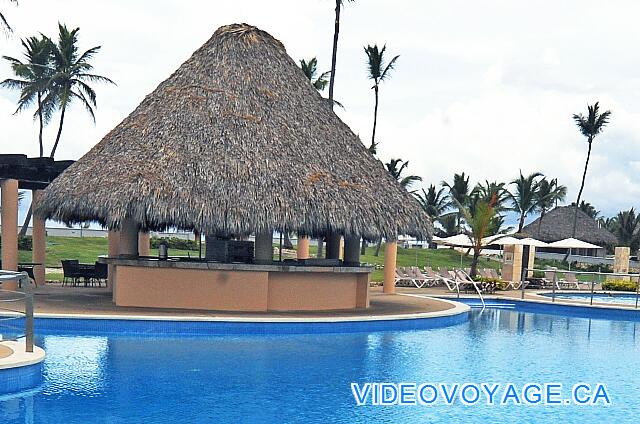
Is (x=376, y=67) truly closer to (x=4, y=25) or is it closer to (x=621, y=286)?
(x=621, y=286)

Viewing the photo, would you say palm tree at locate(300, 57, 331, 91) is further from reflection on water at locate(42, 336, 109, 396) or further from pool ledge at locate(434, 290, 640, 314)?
reflection on water at locate(42, 336, 109, 396)

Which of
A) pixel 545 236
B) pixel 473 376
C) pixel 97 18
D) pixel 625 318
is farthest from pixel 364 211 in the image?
pixel 545 236

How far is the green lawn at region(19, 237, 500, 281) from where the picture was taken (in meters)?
32.7

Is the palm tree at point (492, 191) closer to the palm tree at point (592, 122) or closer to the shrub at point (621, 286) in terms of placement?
the palm tree at point (592, 122)

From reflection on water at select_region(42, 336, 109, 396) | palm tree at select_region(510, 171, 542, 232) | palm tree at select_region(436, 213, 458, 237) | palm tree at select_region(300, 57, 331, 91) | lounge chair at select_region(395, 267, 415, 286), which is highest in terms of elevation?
palm tree at select_region(300, 57, 331, 91)

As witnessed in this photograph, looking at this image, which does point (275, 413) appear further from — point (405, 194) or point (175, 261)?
point (405, 194)

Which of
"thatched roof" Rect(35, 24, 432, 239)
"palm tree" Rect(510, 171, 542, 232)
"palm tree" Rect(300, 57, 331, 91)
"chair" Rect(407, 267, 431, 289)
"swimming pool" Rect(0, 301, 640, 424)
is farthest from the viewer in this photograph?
"palm tree" Rect(510, 171, 542, 232)

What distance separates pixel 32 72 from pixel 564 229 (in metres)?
32.9

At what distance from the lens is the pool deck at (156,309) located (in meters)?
13.3

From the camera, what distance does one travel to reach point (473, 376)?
10352mm

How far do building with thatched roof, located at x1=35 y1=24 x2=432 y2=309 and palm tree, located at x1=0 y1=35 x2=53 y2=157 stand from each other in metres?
21.6

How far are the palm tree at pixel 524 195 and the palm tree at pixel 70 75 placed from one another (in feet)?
76.0

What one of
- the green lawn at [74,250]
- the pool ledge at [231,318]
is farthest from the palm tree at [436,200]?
the pool ledge at [231,318]

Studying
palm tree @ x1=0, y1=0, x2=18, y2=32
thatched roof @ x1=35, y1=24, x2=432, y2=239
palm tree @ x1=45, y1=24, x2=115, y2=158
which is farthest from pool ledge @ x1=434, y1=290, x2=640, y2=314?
palm tree @ x1=45, y1=24, x2=115, y2=158
